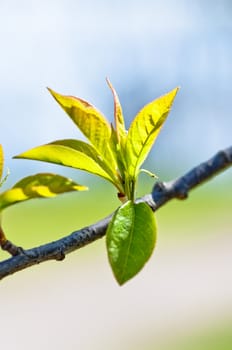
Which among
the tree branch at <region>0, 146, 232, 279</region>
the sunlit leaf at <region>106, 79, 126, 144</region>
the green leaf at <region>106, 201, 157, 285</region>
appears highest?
the sunlit leaf at <region>106, 79, 126, 144</region>

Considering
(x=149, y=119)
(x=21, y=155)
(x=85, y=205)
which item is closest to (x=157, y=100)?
(x=149, y=119)

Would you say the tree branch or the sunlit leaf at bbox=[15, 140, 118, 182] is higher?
the sunlit leaf at bbox=[15, 140, 118, 182]

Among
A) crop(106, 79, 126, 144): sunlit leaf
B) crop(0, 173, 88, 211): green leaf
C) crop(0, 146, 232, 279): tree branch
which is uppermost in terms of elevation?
crop(0, 173, 88, 211): green leaf

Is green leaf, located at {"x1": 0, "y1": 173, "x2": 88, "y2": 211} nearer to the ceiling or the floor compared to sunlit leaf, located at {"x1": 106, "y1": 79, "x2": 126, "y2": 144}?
nearer to the ceiling
